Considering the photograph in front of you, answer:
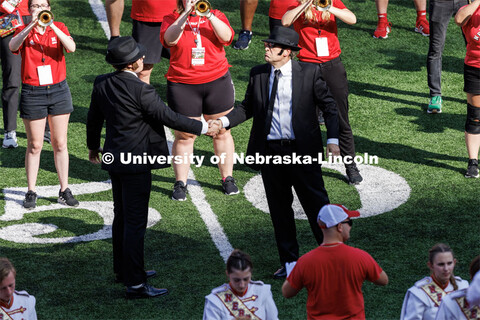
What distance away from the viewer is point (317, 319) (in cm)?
540

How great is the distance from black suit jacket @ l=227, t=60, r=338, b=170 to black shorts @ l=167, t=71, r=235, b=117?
5.57 feet

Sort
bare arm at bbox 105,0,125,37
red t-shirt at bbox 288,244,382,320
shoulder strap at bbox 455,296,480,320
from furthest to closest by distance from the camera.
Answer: bare arm at bbox 105,0,125,37 < red t-shirt at bbox 288,244,382,320 < shoulder strap at bbox 455,296,480,320

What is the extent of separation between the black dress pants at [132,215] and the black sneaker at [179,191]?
2.07 m

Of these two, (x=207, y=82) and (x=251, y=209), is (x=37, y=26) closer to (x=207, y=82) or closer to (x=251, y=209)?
(x=207, y=82)

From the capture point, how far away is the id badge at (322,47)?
9.21m

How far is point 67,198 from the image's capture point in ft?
30.0

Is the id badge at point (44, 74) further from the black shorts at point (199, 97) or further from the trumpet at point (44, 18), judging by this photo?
the black shorts at point (199, 97)

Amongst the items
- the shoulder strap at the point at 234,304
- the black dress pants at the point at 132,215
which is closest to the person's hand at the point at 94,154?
the black dress pants at the point at 132,215

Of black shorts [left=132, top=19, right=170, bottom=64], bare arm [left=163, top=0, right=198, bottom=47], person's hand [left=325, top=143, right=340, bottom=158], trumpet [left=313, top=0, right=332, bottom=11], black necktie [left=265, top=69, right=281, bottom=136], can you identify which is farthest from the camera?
black shorts [left=132, top=19, right=170, bottom=64]

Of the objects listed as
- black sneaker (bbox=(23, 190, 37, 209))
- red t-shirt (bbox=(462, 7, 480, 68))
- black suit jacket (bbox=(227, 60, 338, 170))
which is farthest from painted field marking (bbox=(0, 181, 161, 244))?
red t-shirt (bbox=(462, 7, 480, 68))

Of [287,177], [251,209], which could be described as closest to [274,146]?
[287,177]

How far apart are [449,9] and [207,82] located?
12.5 ft

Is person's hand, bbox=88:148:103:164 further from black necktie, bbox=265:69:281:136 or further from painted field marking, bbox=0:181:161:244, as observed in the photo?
black necktie, bbox=265:69:281:136

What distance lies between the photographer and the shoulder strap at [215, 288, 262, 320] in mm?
5547
